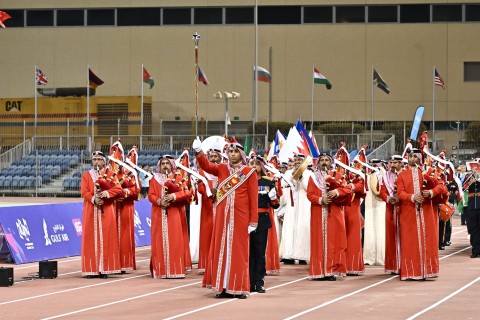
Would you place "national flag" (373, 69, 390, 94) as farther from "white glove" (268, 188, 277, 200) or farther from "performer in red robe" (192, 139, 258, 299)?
"performer in red robe" (192, 139, 258, 299)

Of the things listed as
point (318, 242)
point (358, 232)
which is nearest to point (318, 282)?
point (318, 242)

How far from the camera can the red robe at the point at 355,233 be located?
61.8 ft

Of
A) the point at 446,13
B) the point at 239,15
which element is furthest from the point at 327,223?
the point at 239,15

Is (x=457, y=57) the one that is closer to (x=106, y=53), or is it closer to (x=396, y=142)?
(x=396, y=142)

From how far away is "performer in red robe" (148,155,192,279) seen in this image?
18219 mm

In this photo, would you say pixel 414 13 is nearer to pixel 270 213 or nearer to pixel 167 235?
pixel 270 213

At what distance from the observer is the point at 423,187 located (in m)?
17.9

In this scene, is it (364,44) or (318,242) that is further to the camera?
(364,44)

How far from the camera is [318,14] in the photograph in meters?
54.7

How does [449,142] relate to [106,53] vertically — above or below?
below

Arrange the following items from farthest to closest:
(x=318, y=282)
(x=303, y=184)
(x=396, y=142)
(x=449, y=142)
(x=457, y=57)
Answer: (x=457, y=57), (x=449, y=142), (x=396, y=142), (x=303, y=184), (x=318, y=282)

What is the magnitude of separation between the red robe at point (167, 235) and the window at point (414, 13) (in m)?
37.1

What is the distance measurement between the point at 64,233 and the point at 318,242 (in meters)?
6.55

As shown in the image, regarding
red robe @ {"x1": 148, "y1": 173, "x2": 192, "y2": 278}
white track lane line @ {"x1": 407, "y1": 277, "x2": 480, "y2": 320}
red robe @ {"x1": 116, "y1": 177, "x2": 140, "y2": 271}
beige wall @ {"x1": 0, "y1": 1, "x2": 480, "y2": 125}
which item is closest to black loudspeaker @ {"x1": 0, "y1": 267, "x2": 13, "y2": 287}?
red robe @ {"x1": 148, "y1": 173, "x2": 192, "y2": 278}
